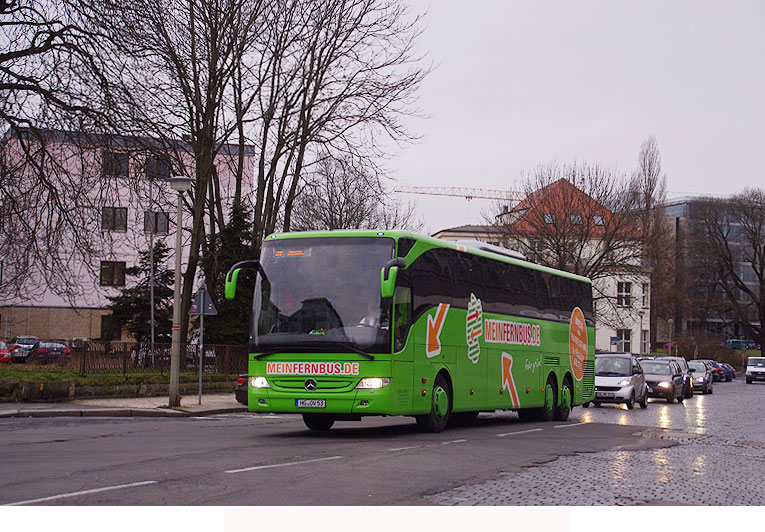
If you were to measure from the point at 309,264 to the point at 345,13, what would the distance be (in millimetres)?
Answer: 22620

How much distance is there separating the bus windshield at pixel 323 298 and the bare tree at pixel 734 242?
258 feet

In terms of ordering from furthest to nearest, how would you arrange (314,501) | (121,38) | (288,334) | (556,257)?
(556,257), (121,38), (288,334), (314,501)

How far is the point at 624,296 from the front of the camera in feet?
185

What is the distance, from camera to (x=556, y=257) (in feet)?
182

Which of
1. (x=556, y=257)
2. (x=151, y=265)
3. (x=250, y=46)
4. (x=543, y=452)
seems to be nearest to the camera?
(x=543, y=452)

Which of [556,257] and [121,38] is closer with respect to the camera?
[121,38]

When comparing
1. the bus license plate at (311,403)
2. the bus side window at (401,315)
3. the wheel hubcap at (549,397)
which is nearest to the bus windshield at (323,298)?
the bus side window at (401,315)

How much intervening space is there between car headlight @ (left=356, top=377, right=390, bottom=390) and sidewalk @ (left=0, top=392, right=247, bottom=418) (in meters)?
8.58

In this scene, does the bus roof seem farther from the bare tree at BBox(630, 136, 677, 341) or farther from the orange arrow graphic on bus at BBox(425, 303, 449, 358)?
the bare tree at BBox(630, 136, 677, 341)

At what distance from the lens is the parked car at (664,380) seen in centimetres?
3750

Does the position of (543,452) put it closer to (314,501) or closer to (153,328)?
(314,501)

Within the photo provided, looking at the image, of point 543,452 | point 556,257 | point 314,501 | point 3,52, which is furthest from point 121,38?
point 556,257

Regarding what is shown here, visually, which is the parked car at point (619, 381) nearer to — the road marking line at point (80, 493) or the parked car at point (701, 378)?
the parked car at point (701, 378)

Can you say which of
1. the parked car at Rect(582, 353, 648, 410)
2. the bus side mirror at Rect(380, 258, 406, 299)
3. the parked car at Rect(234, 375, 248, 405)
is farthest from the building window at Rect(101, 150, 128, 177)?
the parked car at Rect(582, 353, 648, 410)
